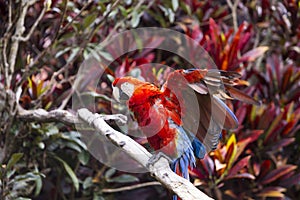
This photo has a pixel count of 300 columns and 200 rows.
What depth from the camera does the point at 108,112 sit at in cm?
214

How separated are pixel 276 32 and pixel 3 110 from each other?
156 centimetres

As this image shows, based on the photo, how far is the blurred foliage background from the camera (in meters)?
1.93

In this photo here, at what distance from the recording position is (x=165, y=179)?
4.17 feet

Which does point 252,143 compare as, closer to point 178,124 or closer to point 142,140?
point 142,140

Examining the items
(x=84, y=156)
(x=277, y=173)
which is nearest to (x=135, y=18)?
(x=84, y=156)

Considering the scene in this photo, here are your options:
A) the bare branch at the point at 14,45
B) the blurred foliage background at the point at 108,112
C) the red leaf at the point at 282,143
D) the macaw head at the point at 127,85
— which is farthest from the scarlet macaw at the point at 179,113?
the red leaf at the point at 282,143

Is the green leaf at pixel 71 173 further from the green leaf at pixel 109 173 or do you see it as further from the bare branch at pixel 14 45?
the bare branch at pixel 14 45

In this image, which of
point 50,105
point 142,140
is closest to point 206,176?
point 142,140

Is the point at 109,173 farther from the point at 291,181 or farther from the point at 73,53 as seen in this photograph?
the point at 291,181

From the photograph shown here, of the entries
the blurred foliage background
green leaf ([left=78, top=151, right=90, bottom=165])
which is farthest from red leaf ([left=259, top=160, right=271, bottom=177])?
green leaf ([left=78, top=151, right=90, bottom=165])

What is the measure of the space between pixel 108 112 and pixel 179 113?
2.30 ft

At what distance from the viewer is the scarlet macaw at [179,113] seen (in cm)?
142

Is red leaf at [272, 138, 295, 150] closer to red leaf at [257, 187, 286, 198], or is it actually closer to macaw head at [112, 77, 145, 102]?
red leaf at [257, 187, 286, 198]

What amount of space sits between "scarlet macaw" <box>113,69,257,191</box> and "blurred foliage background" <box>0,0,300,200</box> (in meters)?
0.45
